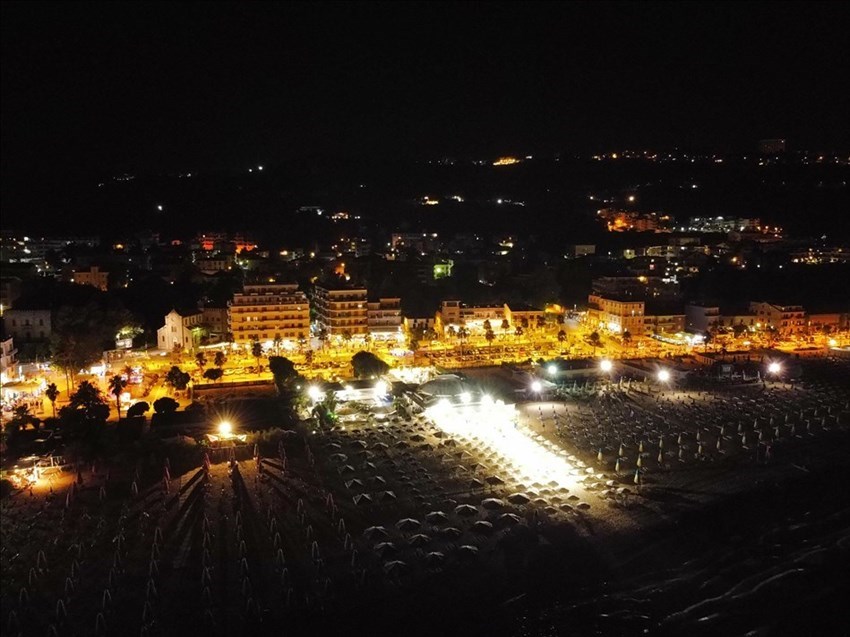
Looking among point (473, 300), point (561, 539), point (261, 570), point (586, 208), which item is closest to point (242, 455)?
point (261, 570)

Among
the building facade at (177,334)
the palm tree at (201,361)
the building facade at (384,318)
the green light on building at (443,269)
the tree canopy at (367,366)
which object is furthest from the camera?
the green light on building at (443,269)

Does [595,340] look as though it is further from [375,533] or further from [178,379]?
[375,533]

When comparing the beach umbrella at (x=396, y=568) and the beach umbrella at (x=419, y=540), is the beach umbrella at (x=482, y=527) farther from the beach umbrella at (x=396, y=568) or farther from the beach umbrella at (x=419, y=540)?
the beach umbrella at (x=396, y=568)

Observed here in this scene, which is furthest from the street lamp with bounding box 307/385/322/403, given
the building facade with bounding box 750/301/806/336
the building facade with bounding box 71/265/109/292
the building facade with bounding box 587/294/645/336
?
the building facade with bounding box 750/301/806/336

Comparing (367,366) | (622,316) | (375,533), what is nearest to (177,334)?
(367,366)

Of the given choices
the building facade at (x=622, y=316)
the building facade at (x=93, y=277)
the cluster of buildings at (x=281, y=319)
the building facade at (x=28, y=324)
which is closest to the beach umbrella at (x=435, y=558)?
the cluster of buildings at (x=281, y=319)

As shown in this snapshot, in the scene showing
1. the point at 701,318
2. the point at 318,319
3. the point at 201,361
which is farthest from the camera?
the point at 701,318

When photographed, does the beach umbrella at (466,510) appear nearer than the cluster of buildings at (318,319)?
Yes
